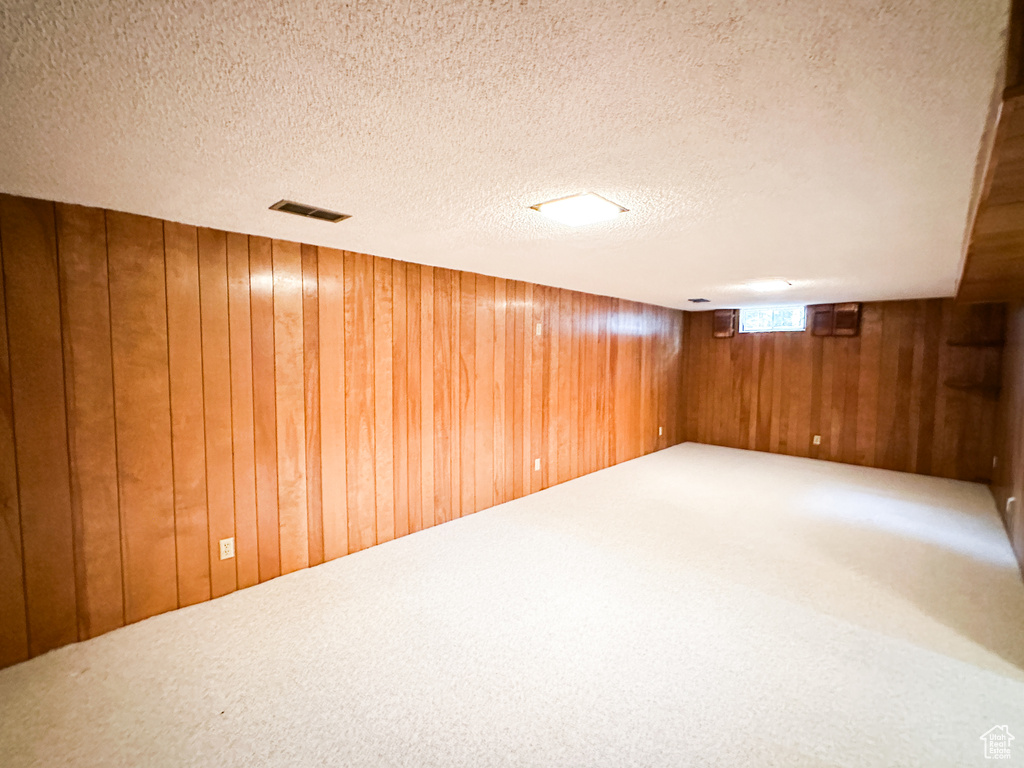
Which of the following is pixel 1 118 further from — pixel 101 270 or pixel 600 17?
pixel 600 17

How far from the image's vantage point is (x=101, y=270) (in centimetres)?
213

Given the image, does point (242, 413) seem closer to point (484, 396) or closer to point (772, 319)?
point (484, 396)

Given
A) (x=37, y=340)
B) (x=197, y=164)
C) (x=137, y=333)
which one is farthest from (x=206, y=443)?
(x=197, y=164)

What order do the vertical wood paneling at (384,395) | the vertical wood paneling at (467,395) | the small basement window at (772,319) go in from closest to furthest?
1. the vertical wood paneling at (384,395)
2. the vertical wood paneling at (467,395)
3. the small basement window at (772,319)

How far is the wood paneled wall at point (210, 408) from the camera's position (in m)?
2.00

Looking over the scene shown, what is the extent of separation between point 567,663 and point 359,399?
2042 mm

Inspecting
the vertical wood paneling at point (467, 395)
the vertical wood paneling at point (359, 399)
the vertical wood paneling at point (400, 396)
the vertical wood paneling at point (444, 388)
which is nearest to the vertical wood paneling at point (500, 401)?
the vertical wood paneling at point (467, 395)

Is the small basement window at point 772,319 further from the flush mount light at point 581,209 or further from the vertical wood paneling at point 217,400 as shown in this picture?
A: the vertical wood paneling at point 217,400

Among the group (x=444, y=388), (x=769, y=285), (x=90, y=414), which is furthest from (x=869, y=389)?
(x=90, y=414)

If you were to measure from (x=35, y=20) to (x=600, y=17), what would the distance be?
3.60 ft

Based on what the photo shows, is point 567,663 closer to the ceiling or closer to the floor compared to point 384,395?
closer to the floor

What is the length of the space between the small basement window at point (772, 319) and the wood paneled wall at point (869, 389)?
0.34 feet

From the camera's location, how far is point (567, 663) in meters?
1.99

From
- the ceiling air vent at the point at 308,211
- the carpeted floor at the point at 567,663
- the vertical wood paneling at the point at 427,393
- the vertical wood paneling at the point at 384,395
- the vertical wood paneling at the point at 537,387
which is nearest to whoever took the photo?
the carpeted floor at the point at 567,663
